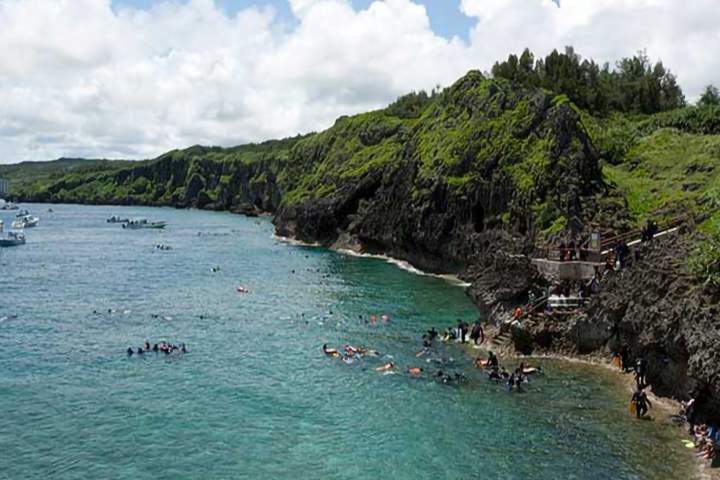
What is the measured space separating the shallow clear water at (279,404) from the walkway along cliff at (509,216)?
4.01 m

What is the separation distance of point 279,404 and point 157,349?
16802 mm

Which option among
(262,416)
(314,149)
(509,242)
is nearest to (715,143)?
(509,242)

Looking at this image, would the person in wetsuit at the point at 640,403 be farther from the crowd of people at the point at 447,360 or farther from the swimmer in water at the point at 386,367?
the swimmer in water at the point at 386,367

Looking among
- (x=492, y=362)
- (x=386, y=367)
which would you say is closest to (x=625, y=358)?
(x=492, y=362)

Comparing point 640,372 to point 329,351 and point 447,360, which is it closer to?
point 447,360

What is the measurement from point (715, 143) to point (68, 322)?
3234 inches

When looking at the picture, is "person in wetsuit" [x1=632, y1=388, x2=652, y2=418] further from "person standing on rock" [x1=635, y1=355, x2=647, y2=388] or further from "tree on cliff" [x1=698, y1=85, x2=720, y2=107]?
"tree on cliff" [x1=698, y1=85, x2=720, y2=107]

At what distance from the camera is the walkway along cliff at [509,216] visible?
134 ft

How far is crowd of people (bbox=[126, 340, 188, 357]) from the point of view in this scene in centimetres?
5232

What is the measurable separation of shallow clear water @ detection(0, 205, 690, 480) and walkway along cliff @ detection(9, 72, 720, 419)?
13.2 ft

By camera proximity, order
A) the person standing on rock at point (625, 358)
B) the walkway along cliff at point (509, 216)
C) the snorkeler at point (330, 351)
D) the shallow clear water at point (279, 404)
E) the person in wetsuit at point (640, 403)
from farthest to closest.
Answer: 1. the snorkeler at point (330, 351)
2. the person standing on rock at point (625, 358)
3. the walkway along cliff at point (509, 216)
4. the person in wetsuit at point (640, 403)
5. the shallow clear water at point (279, 404)

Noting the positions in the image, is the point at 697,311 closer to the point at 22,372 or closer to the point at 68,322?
the point at 22,372

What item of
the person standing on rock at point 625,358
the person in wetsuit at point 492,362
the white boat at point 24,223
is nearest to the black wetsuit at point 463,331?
the person in wetsuit at point 492,362

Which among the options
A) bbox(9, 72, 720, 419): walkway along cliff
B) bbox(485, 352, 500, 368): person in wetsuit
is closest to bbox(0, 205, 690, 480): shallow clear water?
bbox(485, 352, 500, 368): person in wetsuit
